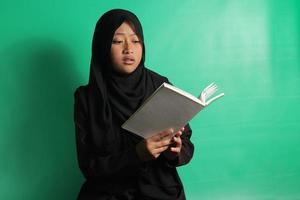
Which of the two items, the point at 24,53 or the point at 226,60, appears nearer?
the point at 24,53

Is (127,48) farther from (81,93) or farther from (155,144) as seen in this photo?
(155,144)

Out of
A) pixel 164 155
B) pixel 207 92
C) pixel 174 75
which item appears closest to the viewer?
pixel 207 92

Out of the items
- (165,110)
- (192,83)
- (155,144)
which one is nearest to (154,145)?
(155,144)

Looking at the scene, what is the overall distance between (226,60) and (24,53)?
2.56 ft

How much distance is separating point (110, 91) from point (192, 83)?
1.39 ft

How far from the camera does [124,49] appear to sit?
1.06 m

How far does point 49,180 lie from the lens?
130 cm

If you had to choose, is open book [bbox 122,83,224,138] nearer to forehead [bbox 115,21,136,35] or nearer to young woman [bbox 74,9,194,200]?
young woman [bbox 74,9,194,200]

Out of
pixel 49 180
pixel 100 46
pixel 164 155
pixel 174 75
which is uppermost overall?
pixel 100 46

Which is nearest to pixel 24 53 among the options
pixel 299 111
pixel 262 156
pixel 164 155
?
pixel 164 155

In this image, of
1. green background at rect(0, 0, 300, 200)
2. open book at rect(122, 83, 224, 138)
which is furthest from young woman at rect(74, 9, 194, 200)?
green background at rect(0, 0, 300, 200)

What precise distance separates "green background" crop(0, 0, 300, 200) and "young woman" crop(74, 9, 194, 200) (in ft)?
0.83

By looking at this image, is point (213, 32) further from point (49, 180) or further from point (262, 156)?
point (49, 180)

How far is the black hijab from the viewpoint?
1.04m
